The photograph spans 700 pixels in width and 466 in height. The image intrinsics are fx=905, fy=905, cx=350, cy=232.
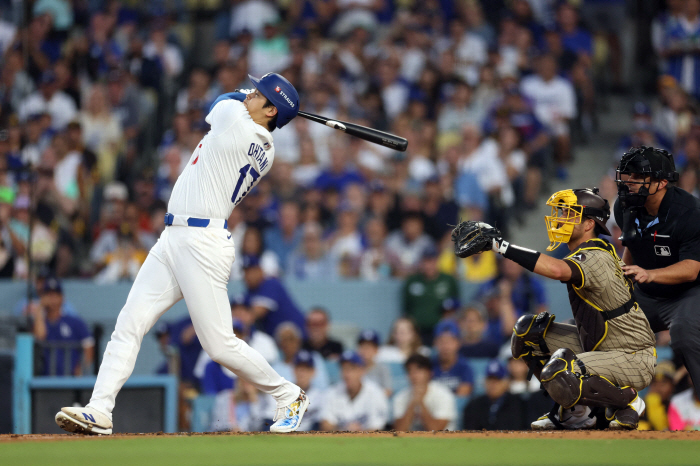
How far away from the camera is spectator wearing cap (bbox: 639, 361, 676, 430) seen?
282 inches

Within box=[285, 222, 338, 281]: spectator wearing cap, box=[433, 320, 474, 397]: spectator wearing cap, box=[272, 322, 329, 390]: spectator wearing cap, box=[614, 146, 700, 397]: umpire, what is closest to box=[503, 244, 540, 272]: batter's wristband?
box=[614, 146, 700, 397]: umpire

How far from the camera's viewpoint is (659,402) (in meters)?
7.23

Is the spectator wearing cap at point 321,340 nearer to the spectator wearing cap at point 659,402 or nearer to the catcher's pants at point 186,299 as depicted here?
the spectator wearing cap at point 659,402

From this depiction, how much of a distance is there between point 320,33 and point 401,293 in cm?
449

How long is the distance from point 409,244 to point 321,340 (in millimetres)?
1798

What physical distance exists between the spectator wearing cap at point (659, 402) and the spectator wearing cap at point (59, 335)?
4.67 meters

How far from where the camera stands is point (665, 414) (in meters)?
7.18

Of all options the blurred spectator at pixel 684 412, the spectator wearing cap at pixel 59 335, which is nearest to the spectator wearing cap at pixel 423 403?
the blurred spectator at pixel 684 412

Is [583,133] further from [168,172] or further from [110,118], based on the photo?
[110,118]

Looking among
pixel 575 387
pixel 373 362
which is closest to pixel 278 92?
pixel 575 387

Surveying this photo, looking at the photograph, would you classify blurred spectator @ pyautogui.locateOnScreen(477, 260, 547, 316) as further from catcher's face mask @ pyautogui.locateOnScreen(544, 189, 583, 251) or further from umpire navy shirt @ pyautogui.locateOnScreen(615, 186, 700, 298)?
catcher's face mask @ pyautogui.locateOnScreen(544, 189, 583, 251)

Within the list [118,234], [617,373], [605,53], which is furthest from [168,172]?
[617,373]

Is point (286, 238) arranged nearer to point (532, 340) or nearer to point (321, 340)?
point (321, 340)

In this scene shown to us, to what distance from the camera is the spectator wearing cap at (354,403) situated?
743cm
